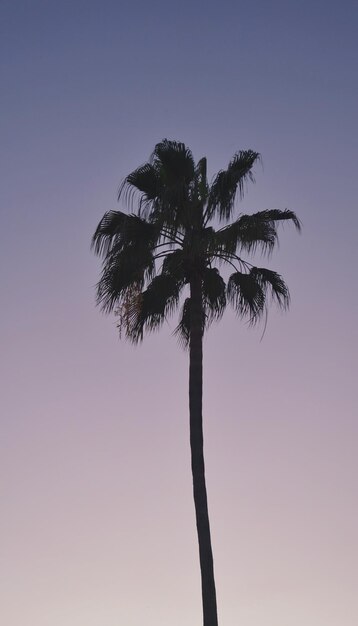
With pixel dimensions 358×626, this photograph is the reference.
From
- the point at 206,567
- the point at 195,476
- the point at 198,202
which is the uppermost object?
the point at 198,202

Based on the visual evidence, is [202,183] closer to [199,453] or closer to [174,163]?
[174,163]

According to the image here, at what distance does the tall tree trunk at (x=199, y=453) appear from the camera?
99.0 ft

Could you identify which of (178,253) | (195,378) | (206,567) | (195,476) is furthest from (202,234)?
(206,567)

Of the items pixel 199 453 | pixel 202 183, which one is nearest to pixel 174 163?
pixel 202 183

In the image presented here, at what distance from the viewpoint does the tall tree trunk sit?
30.2 m

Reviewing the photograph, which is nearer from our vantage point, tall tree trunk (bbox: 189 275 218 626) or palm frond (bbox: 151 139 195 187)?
tall tree trunk (bbox: 189 275 218 626)

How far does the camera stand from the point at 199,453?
3194cm

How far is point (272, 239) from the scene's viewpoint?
34781 mm

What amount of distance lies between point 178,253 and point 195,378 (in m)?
3.54

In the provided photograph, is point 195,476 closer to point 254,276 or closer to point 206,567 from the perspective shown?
point 206,567

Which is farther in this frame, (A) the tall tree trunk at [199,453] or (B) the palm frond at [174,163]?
(B) the palm frond at [174,163]

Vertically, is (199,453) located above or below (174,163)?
below

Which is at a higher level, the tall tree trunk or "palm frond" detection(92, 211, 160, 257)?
"palm frond" detection(92, 211, 160, 257)

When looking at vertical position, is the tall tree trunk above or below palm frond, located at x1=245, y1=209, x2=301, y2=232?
below
